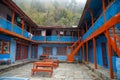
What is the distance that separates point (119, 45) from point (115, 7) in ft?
10.8

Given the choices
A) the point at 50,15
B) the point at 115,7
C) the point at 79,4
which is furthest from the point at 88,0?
the point at 79,4

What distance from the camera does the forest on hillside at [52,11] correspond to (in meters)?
50.1

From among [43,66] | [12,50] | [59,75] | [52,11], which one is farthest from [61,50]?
[52,11]

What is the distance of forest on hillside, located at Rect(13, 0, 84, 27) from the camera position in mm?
50125

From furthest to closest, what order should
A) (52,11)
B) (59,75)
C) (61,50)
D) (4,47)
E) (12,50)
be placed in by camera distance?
(52,11) → (61,50) → (12,50) → (4,47) → (59,75)

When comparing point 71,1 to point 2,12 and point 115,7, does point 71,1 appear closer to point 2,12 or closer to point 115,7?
point 2,12

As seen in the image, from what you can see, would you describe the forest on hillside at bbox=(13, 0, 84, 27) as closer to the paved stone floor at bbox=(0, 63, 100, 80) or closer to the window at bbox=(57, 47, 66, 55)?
the window at bbox=(57, 47, 66, 55)

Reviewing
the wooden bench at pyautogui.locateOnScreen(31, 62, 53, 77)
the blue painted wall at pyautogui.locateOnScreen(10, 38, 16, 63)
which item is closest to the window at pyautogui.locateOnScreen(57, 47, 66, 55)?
the blue painted wall at pyautogui.locateOnScreen(10, 38, 16, 63)

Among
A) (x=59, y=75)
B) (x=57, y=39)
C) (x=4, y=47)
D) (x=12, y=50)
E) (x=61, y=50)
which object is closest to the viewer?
(x=59, y=75)

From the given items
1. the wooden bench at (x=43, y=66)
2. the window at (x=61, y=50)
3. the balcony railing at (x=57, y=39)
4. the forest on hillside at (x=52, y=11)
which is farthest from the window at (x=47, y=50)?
the forest on hillside at (x=52, y=11)

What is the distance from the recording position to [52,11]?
205ft

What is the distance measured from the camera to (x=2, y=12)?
1298cm

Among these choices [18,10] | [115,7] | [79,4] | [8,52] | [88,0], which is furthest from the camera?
[79,4]

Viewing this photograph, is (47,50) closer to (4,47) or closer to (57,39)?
(57,39)
